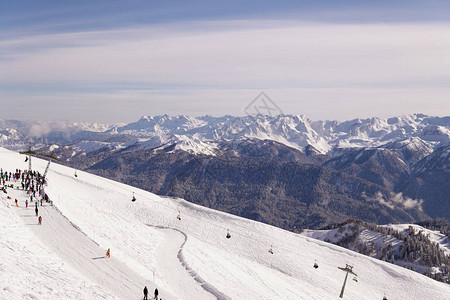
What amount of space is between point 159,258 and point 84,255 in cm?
1327

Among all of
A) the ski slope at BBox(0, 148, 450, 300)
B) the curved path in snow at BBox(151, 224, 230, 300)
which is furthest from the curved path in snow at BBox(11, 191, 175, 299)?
the curved path in snow at BBox(151, 224, 230, 300)

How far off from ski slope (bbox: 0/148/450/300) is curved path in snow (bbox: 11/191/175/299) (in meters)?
0.11

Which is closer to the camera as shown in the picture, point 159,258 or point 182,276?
point 182,276

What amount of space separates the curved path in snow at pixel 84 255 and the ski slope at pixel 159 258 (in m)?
0.11

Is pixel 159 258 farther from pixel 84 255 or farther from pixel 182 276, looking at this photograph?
pixel 84 255

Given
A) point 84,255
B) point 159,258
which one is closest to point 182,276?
point 159,258

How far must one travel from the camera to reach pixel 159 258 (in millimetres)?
53312

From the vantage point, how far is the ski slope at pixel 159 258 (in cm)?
3678

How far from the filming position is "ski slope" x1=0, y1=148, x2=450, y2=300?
121 feet

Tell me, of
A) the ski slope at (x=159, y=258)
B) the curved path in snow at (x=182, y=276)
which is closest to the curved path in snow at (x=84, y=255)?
the ski slope at (x=159, y=258)

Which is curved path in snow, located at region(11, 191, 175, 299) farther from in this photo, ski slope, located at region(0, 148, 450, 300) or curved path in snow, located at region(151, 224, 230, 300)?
curved path in snow, located at region(151, 224, 230, 300)

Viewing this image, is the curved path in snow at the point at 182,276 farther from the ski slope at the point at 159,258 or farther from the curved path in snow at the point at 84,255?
the curved path in snow at the point at 84,255

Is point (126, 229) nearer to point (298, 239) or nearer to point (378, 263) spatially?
point (298, 239)

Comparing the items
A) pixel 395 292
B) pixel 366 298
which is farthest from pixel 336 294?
pixel 395 292
